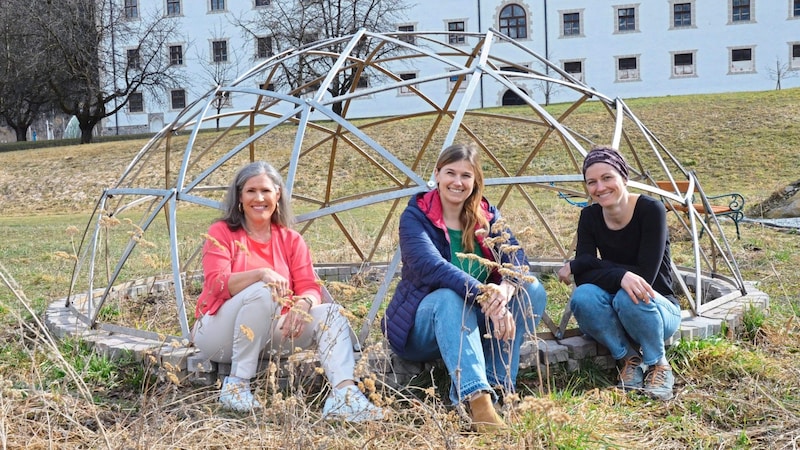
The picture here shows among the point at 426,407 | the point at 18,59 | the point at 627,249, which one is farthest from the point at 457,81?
the point at 18,59

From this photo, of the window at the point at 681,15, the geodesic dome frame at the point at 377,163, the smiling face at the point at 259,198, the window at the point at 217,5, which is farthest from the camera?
the window at the point at 217,5

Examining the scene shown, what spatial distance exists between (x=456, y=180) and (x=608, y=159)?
2.57ft

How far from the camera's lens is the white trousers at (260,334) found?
139 inches

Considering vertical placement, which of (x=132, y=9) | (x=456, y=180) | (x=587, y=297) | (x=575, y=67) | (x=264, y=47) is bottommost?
(x=587, y=297)

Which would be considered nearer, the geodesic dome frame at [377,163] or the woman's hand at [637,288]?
the woman's hand at [637,288]

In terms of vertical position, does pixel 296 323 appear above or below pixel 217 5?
below

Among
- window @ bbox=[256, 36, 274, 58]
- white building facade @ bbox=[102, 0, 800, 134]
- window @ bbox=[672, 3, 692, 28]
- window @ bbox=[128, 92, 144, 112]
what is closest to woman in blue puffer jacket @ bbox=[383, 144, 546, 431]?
white building facade @ bbox=[102, 0, 800, 134]

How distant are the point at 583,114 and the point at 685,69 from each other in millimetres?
15087

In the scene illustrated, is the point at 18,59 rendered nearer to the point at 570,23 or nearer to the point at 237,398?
the point at 570,23

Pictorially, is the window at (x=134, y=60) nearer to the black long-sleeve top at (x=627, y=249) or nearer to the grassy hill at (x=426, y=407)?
the grassy hill at (x=426, y=407)

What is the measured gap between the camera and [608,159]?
384 cm

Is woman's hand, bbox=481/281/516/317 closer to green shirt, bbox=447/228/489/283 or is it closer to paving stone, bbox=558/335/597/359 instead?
green shirt, bbox=447/228/489/283

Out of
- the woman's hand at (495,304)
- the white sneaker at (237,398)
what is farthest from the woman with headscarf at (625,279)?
the white sneaker at (237,398)

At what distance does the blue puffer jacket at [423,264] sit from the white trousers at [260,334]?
0.25m
